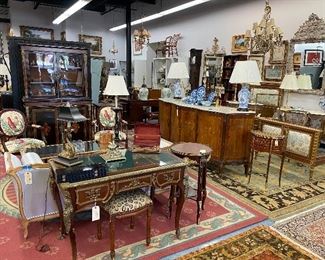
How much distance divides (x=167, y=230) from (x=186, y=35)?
24.0 feet

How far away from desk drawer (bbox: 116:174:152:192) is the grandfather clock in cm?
602

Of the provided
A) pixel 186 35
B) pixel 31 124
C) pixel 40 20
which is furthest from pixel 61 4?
pixel 31 124

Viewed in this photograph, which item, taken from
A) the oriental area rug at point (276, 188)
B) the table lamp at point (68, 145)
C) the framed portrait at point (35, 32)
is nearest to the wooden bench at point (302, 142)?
the oriental area rug at point (276, 188)

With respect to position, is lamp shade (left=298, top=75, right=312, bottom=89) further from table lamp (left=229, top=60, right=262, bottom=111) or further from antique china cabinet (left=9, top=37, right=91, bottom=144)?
antique china cabinet (left=9, top=37, right=91, bottom=144)

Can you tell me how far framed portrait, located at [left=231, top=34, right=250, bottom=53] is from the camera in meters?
6.73

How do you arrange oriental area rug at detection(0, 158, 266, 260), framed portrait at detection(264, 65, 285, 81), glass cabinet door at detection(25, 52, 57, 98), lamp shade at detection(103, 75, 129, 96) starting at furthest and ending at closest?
1. framed portrait at detection(264, 65, 285, 81)
2. glass cabinet door at detection(25, 52, 57, 98)
3. lamp shade at detection(103, 75, 129, 96)
4. oriental area rug at detection(0, 158, 266, 260)

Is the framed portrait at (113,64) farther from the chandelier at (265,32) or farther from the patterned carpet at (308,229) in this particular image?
the patterned carpet at (308,229)

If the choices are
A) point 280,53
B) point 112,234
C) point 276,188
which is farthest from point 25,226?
point 280,53

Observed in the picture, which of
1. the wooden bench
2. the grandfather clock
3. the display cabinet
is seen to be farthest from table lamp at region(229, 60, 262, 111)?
the display cabinet

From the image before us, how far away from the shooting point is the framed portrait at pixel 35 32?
9930mm

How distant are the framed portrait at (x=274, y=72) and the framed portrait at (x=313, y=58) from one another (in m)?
0.54

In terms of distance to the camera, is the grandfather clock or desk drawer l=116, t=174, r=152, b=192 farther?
the grandfather clock

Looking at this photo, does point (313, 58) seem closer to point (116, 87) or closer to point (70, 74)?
point (116, 87)

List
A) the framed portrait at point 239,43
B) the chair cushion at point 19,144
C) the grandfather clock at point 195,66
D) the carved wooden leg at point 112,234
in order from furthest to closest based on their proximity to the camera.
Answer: the grandfather clock at point 195,66, the framed portrait at point 239,43, the chair cushion at point 19,144, the carved wooden leg at point 112,234
